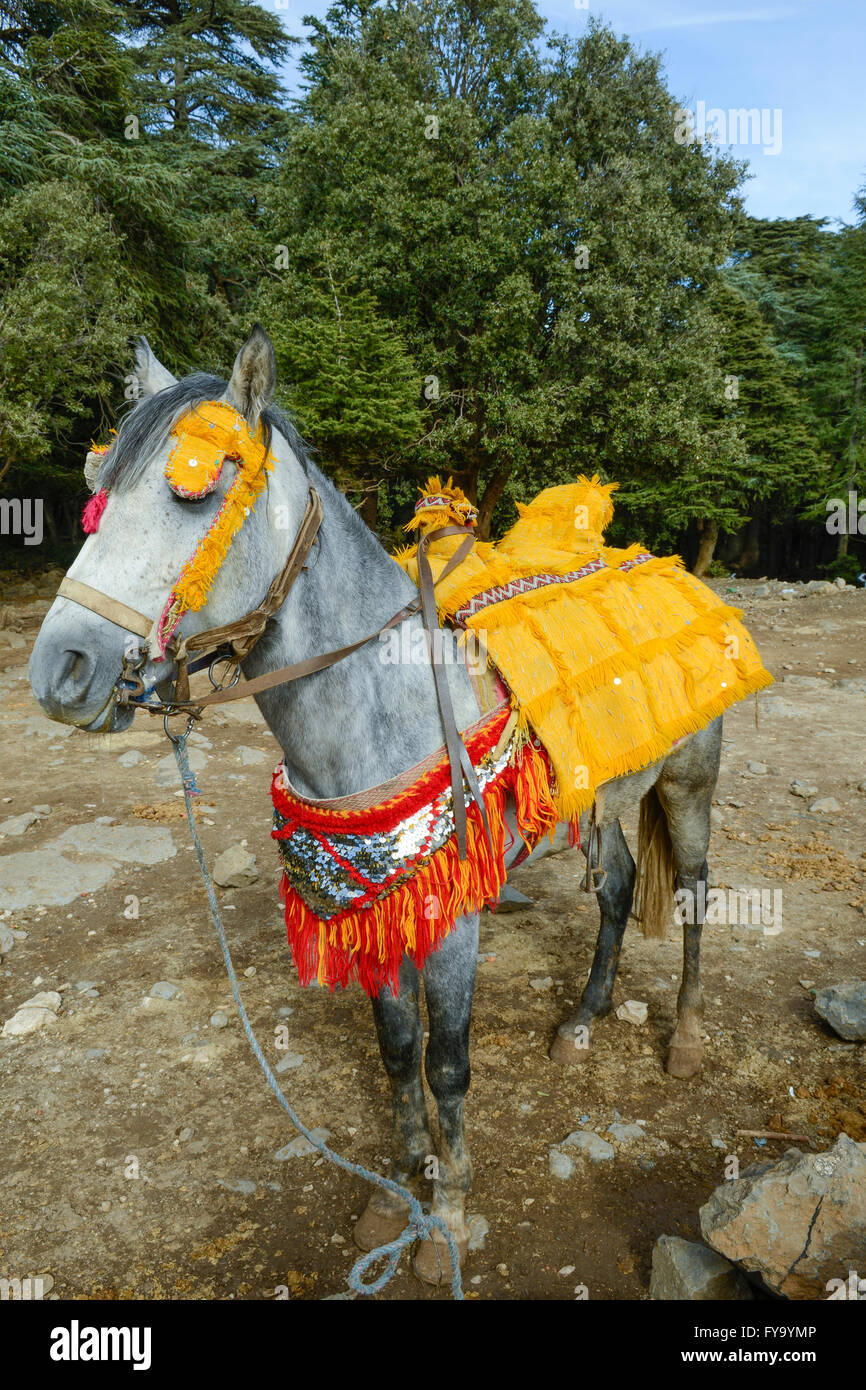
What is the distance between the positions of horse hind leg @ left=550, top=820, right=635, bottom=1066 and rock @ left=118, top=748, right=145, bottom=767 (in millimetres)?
4751

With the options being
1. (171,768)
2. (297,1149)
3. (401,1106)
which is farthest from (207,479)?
(171,768)

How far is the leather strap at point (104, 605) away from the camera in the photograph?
5.46 ft

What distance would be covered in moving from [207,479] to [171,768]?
5339mm

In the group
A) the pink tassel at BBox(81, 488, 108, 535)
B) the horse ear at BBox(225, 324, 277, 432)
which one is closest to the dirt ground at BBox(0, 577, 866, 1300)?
the pink tassel at BBox(81, 488, 108, 535)

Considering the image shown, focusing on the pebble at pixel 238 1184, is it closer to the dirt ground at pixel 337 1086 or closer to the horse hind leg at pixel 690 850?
the dirt ground at pixel 337 1086

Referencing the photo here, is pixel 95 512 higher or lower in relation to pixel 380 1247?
higher

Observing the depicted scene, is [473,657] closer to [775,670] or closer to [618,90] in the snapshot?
[775,670]

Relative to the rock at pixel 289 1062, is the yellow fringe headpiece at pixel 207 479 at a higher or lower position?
higher

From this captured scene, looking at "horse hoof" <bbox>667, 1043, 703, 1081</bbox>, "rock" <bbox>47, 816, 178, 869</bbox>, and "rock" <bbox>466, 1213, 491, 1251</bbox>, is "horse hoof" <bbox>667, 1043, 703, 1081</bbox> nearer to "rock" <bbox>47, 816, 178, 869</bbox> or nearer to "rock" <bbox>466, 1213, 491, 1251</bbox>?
"rock" <bbox>466, 1213, 491, 1251</bbox>

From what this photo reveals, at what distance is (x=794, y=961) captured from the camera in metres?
3.88

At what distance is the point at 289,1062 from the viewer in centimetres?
322

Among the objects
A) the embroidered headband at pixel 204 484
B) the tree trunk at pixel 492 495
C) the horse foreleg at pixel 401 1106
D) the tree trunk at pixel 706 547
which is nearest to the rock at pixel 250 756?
the horse foreleg at pixel 401 1106

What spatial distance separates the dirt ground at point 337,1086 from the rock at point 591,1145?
0.05 meters

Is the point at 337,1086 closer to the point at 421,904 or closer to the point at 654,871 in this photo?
the point at 421,904
